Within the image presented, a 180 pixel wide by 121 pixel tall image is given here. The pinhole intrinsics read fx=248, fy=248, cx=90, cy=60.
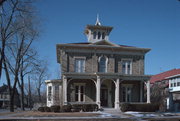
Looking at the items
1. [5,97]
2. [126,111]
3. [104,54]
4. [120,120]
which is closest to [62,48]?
[104,54]

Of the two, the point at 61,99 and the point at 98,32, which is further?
the point at 98,32

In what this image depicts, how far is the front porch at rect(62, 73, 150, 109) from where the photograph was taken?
2786 cm

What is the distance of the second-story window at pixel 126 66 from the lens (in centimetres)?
3080

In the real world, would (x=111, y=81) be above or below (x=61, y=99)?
above

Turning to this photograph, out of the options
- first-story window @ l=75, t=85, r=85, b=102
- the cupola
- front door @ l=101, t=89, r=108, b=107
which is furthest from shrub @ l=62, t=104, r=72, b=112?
the cupola

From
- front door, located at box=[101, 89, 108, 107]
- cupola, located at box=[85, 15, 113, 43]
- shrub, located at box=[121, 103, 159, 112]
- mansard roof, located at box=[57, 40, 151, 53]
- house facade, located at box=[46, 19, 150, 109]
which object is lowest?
shrub, located at box=[121, 103, 159, 112]

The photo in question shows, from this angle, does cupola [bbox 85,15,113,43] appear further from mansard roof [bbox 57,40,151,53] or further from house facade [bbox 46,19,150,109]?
house facade [bbox 46,19,150,109]

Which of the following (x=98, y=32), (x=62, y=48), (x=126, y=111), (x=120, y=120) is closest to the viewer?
(x=120, y=120)

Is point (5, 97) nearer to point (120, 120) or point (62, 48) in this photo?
point (62, 48)

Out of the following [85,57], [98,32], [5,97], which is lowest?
[5,97]

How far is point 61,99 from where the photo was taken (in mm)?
29641

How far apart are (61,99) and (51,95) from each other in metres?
1.51

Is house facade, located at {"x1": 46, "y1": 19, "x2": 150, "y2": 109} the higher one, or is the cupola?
the cupola

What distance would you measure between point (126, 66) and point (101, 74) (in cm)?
449
